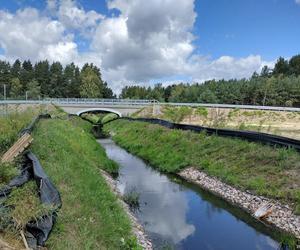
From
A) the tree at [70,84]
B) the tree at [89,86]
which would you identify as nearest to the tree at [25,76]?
the tree at [70,84]

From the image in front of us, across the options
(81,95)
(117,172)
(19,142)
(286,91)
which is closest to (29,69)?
(81,95)

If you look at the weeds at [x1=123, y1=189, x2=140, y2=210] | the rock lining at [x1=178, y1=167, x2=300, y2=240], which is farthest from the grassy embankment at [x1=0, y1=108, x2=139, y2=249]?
the rock lining at [x1=178, y1=167, x2=300, y2=240]

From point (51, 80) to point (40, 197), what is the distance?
109 meters

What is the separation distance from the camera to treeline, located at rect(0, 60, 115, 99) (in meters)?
108

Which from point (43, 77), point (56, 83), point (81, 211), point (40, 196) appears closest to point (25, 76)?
point (43, 77)

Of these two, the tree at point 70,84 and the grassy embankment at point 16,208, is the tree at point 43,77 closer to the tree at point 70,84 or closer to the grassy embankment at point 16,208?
the tree at point 70,84

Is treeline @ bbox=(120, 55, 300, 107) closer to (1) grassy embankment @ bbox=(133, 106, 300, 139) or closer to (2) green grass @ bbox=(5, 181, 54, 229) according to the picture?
(1) grassy embankment @ bbox=(133, 106, 300, 139)

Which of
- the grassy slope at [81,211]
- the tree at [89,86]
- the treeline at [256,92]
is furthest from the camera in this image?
the tree at [89,86]

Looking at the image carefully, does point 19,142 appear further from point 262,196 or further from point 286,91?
point 286,91

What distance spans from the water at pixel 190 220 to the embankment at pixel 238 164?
942mm

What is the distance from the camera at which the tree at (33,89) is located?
96.6m

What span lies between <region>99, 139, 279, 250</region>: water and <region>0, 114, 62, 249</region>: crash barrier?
442 cm

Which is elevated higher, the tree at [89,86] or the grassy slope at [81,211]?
the tree at [89,86]

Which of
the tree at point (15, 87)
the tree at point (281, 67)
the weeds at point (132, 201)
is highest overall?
the tree at point (281, 67)
